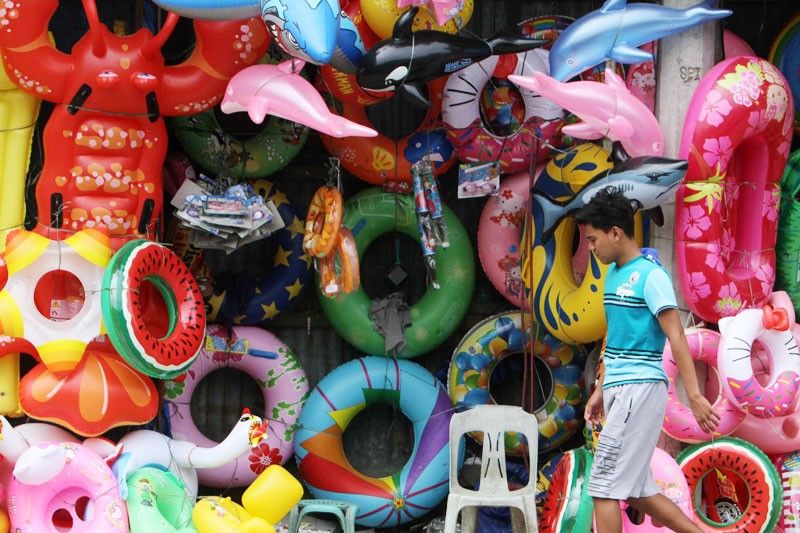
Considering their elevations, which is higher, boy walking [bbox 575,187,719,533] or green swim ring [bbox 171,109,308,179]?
green swim ring [bbox 171,109,308,179]

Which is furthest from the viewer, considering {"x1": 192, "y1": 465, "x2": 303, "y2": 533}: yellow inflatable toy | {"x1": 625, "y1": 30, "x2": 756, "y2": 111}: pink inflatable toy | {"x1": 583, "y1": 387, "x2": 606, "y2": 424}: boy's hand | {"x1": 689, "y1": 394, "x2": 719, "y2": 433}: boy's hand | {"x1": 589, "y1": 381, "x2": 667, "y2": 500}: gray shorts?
{"x1": 625, "y1": 30, "x2": 756, "y2": 111}: pink inflatable toy

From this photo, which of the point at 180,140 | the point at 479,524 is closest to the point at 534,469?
the point at 479,524

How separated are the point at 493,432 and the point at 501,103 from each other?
62.5 inches

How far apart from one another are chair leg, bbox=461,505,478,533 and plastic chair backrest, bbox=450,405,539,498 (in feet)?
0.44

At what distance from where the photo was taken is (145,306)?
6.04 meters

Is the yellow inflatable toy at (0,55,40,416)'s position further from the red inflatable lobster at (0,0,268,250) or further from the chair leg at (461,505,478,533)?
the chair leg at (461,505,478,533)

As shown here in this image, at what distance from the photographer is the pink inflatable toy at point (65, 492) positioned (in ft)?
17.5

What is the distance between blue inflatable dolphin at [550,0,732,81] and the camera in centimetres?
576

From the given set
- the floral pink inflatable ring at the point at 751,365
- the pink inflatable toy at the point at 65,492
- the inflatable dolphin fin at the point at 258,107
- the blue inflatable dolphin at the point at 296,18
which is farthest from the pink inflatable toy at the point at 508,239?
the pink inflatable toy at the point at 65,492

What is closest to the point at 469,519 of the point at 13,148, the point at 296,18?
the point at 296,18

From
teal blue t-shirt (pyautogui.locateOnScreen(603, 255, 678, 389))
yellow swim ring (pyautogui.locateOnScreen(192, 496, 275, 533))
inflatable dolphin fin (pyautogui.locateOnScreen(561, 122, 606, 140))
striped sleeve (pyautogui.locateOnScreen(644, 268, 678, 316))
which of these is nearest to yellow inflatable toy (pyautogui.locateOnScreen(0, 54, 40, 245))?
yellow swim ring (pyautogui.locateOnScreen(192, 496, 275, 533))

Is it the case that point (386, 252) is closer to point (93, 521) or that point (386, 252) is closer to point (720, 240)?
point (720, 240)

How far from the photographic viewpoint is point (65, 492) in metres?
5.53

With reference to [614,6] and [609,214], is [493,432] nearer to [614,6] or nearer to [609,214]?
[609,214]
